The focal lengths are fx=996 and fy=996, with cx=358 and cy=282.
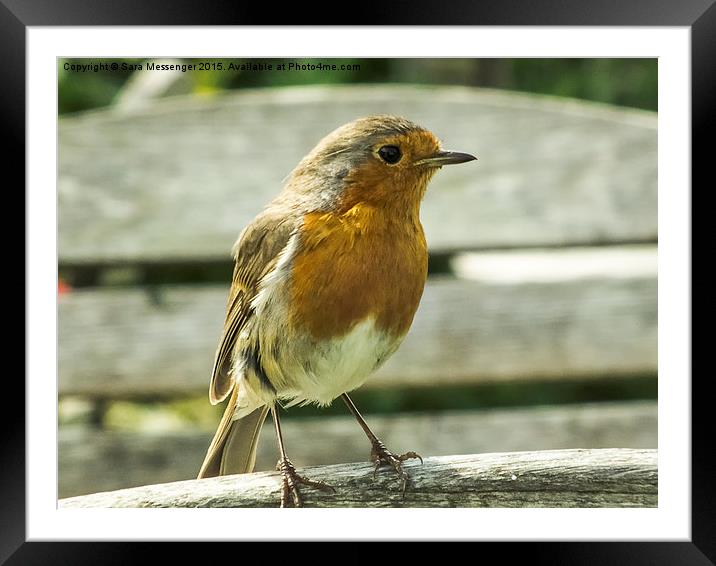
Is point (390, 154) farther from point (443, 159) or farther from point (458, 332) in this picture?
point (458, 332)

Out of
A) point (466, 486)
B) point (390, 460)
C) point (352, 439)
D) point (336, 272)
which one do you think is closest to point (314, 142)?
point (352, 439)

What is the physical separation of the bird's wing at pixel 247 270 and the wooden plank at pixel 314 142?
36.8 inches

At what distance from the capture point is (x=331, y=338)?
2.38m

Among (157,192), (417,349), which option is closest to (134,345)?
(157,192)

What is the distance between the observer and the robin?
2355 millimetres

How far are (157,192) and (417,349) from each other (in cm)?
111

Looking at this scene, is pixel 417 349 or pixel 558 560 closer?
pixel 558 560

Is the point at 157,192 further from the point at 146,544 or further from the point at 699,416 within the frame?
the point at 699,416

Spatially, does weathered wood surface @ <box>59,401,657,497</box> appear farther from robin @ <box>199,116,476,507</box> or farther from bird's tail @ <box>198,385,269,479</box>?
robin @ <box>199,116,476,507</box>

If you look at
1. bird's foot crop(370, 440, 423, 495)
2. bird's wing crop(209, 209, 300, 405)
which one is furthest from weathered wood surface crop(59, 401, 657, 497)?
bird's foot crop(370, 440, 423, 495)

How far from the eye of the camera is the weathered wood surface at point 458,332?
3.52 meters

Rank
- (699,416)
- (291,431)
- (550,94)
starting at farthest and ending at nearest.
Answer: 1. (550,94)
2. (291,431)
3. (699,416)
